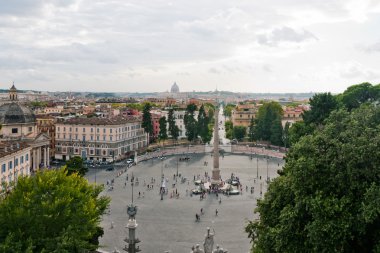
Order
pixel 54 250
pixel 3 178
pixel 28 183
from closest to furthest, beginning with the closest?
pixel 54 250 → pixel 28 183 → pixel 3 178

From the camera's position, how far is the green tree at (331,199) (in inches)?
763

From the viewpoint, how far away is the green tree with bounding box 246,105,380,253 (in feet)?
63.6

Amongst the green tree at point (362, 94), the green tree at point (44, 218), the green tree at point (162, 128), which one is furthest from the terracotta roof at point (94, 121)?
the green tree at point (44, 218)

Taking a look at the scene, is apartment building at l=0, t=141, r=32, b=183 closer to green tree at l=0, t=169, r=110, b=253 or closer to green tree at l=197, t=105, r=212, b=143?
green tree at l=0, t=169, r=110, b=253

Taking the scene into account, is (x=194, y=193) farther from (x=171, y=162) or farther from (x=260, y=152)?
(x=260, y=152)

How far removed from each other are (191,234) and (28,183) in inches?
690

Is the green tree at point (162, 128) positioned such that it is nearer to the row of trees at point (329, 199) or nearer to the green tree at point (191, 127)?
the green tree at point (191, 127)

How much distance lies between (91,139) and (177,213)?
149 feet

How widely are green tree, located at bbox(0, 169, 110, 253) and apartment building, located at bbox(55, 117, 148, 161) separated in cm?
6179

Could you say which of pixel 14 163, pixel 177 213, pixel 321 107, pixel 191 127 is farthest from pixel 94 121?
pixel 321 107

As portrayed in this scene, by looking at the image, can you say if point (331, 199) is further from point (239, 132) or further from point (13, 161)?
point (239, 132)

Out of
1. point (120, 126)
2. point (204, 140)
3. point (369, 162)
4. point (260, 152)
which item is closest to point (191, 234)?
point (369, 162)

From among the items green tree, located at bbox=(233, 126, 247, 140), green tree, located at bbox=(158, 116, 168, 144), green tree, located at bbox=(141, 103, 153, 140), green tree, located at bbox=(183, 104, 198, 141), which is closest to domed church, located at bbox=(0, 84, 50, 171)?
green tree, located at bbox=(141, 103, 153, 140)

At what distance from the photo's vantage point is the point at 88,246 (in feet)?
80.8
